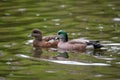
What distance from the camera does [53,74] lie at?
51.0ft

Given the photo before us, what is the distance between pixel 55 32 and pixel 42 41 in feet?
4.24

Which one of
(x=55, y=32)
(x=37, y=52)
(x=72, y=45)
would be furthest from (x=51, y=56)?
(x=55, y=32)

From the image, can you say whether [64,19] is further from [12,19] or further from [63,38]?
[63,38]

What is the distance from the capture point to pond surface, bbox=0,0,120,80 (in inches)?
621

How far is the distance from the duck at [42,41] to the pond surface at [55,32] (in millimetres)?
355

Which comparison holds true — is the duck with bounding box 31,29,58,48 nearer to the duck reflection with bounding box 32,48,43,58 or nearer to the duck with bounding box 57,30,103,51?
the duck with bounding box 57,30,103,51

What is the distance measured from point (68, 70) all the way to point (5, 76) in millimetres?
1731

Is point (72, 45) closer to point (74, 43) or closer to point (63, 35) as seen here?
point (74, 43)

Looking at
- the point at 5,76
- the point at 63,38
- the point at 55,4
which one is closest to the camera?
the point at 5,76

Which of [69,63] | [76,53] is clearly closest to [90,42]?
[76,53]

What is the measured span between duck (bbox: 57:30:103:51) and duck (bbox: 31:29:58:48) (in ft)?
0.80

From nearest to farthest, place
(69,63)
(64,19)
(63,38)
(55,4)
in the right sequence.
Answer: (69,63), (63,38), (64,19), (55,4)

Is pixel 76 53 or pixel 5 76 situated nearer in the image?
pixel 5 76

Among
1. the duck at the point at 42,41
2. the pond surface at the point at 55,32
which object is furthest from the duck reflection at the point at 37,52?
the duck at the point at 42,41
